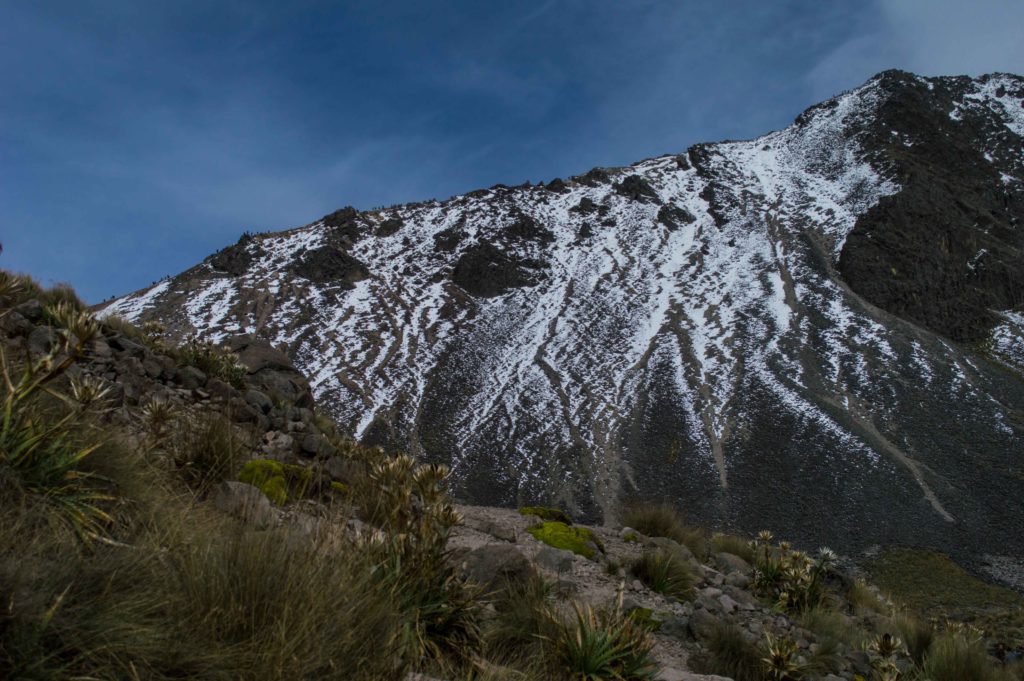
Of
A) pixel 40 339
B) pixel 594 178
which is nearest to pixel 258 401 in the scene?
pixel 40 339

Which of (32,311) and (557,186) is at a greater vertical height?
(557,186)

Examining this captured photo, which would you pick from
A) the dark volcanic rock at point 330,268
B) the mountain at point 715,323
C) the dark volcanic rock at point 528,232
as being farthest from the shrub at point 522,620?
the dark volcanic rock at point 528,232

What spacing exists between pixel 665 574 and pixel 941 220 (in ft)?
303

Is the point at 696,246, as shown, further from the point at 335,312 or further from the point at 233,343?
the point at 233,343

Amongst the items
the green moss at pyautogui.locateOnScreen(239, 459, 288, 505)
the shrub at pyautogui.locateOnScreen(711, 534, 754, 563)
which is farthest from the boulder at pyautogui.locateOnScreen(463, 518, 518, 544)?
the shrub at pyautogui.locateOnScreen(711, 534, 754, 563)

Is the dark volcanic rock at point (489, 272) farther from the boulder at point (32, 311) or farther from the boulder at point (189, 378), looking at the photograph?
the boulder at point (32, 311)

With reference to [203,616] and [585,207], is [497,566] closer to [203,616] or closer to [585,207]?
[203,616]

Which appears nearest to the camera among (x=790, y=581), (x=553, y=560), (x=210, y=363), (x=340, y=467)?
(x=553, y=560)

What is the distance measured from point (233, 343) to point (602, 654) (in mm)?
12713

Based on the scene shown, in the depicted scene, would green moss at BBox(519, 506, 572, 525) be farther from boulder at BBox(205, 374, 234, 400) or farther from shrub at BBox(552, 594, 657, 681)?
shrub at BBox(552, 594, 657, 681)

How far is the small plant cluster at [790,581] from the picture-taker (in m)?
9.80

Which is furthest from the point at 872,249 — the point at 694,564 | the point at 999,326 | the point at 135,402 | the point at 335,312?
the point at 135,402

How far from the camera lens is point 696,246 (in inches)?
3322

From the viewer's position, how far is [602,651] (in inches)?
169
